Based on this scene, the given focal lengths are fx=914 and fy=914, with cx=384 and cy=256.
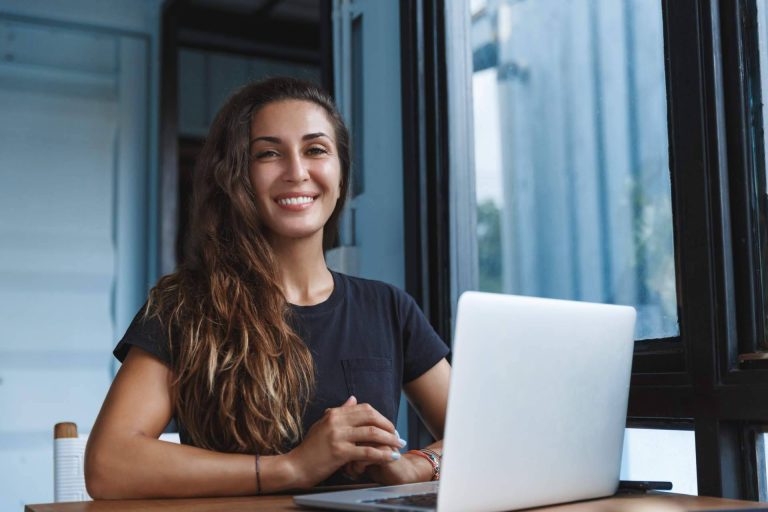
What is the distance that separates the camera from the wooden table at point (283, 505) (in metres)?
1.18

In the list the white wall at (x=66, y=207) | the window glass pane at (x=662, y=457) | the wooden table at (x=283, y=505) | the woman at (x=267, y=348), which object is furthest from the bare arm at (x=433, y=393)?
the white wall at (x=66, y=207)

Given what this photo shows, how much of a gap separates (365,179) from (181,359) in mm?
1163

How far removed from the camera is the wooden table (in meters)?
1.18

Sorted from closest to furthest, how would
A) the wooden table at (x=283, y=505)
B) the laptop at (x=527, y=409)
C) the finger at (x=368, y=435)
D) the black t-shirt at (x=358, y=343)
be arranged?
1. the laptop at (x=527, y=409)
2. the wooden table at (x=283, y=505)
3. the finger at (x=368, y=435)
4. the black t-shirt at (x=358, y=343)

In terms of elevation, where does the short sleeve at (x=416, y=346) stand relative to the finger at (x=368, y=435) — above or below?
above

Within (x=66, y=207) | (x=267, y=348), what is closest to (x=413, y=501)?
(x=267, y=348)

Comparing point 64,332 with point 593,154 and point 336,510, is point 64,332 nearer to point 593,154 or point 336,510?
point 593,154

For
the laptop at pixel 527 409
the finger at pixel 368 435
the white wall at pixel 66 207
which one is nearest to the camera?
the laptop at pixel 527 409

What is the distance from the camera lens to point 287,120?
71.7 inches

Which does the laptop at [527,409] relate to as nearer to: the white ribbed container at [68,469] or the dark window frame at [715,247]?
the dark window frame at [715,247]

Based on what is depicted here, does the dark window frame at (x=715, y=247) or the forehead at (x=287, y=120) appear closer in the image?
the dark window frame at (x=715, y=247)

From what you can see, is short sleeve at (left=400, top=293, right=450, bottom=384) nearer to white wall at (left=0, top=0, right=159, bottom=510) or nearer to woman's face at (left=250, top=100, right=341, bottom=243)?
woman's face at (left=250, top=100, right=341, bottom=243)

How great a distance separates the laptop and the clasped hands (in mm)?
82

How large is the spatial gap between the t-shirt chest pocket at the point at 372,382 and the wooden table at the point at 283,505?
394 mm
